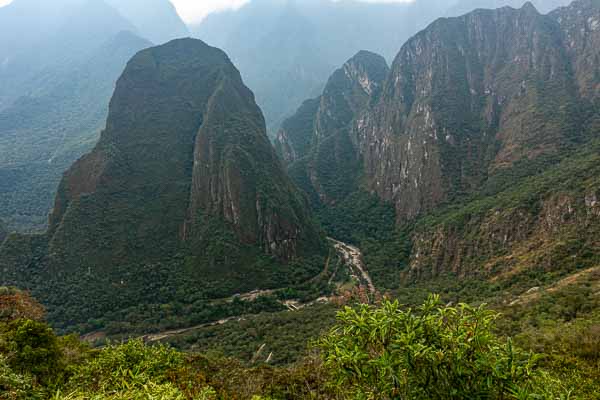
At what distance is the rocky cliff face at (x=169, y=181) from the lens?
6341 cm

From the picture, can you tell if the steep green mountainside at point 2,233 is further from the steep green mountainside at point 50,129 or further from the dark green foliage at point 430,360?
the dark green foliage at point 430,360

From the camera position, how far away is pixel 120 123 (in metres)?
78.9

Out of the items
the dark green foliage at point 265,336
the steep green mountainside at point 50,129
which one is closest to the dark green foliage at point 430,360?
the dark green foliage at point 265,336

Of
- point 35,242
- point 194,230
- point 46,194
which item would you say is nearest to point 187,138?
point 194,230

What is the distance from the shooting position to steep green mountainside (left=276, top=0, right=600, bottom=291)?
4919 cm

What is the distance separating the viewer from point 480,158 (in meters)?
85.0

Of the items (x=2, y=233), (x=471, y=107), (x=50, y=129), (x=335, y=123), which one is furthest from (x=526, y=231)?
(x=50, y=129)

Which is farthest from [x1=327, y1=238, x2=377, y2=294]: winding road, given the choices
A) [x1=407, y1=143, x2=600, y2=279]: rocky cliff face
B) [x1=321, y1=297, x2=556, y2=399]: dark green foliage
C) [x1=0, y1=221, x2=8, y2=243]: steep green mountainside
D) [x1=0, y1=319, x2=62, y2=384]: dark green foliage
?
[x1=0, y1=221, x2=8, y2=243]: steep green mountainside

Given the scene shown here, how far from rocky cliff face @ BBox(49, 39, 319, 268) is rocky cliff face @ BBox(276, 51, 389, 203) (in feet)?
144

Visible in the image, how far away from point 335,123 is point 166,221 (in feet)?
357

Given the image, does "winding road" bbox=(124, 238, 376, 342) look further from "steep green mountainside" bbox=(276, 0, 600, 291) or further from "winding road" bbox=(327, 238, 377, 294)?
"steep green mountainside" bbox=(276, 0, 600, 291)

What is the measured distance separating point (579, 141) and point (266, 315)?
236ft

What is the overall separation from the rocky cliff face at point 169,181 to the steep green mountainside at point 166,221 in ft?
0.84

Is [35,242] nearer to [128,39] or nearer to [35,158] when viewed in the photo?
[35,158]
